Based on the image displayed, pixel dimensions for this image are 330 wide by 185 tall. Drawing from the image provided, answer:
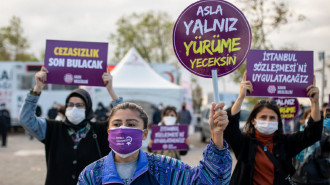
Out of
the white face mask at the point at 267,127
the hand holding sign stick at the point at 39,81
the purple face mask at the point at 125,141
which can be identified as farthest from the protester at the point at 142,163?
the white face mask at the point at 267,127

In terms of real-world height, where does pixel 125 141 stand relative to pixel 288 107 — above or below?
below

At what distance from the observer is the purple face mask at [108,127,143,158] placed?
7.14ft

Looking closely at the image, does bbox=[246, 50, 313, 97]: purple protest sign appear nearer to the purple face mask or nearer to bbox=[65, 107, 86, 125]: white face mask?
bbox=[65, 107, 86, 125]: white face mask

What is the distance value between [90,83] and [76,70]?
29 centimetres

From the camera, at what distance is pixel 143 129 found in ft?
7.70

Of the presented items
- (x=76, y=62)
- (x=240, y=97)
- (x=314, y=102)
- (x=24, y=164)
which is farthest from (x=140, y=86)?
(x=240, y=97)

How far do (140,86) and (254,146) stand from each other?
465 inches

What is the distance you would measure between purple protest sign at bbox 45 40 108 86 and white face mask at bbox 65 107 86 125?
0.63m

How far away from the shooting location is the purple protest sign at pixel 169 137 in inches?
265

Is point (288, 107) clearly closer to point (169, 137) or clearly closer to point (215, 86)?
point (169, 137)

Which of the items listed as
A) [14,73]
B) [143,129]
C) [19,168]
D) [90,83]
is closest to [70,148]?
[90,83]

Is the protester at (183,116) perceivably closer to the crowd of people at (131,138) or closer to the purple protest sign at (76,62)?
the purple protest sign at (76,62)

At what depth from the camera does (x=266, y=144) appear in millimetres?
3672

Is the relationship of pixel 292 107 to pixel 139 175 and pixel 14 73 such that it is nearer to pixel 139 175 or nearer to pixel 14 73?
pixel 139 175
